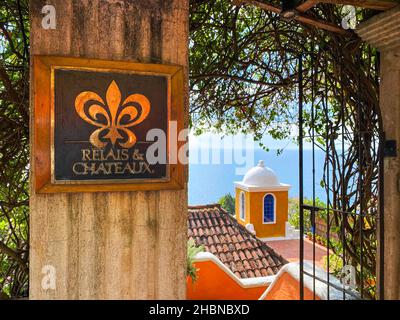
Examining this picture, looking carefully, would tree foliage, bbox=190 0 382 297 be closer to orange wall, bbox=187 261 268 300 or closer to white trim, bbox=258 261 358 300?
white trim, bbox=258 261 358 300

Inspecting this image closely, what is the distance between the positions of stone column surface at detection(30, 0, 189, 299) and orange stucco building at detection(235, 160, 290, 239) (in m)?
10.1

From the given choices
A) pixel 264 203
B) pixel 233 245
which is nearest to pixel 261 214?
pixel 264 203

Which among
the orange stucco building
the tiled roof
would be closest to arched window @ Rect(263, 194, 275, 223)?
the orange stucco building

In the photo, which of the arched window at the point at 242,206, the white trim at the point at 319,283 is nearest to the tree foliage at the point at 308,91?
the white trim at the point at 319,283

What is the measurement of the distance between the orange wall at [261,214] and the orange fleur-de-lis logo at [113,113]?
10412mm

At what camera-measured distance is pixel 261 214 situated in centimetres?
1171

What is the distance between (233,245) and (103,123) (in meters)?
6.56

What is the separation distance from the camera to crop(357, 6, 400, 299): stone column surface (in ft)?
6.66

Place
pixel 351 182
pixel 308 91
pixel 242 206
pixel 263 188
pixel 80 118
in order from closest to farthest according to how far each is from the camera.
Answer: pixel 80 118 → pixel 351 182 → pixel 308 91 → pixel 263 188 → pixel 242 206

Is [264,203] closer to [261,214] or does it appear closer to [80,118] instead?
[261,214]

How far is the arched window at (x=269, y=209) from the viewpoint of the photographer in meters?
11.8

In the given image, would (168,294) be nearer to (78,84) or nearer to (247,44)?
(78,84)
